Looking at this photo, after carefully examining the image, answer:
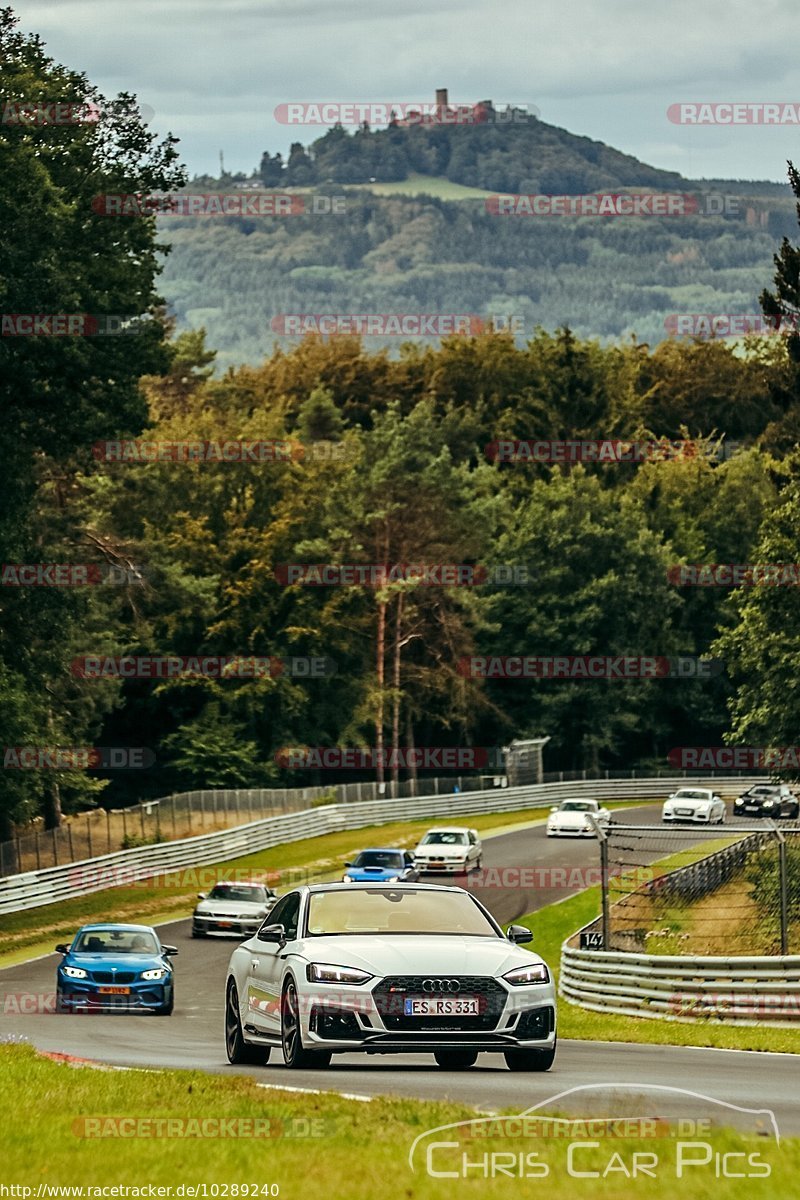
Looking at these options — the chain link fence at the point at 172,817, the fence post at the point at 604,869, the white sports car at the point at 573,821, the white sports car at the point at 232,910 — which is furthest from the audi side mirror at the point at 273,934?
the white sports car at the point at 573,821

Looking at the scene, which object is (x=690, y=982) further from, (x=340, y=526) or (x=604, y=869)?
(x=340, y=526)

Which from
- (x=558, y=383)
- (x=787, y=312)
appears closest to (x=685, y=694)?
(x=558, y=383)

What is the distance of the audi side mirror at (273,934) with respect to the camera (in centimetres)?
1509

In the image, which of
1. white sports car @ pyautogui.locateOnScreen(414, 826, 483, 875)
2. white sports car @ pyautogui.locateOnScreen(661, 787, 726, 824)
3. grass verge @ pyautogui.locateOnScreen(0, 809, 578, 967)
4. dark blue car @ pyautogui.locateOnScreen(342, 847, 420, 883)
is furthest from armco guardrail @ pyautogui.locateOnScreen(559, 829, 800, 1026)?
white sports car @ pyautogui.locateOnScreen(661, 787, 726, 824)

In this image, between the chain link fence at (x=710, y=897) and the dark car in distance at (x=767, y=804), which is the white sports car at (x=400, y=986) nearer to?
the chain link fence at (x=710, y=897)

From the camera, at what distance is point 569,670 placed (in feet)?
326

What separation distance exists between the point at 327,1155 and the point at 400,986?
443 centimetres

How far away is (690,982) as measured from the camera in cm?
2394

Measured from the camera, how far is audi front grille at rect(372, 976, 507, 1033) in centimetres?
1380

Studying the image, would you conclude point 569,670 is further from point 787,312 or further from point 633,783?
point 787,312

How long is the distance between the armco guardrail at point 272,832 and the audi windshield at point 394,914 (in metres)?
33.7

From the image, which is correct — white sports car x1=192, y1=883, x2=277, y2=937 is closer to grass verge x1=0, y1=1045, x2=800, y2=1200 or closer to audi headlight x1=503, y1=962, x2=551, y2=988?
audi headlight x1=503, y1=962, x2=551, y2=988

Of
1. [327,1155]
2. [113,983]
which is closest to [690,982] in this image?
[113,983]

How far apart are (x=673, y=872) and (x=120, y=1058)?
1076 cm
